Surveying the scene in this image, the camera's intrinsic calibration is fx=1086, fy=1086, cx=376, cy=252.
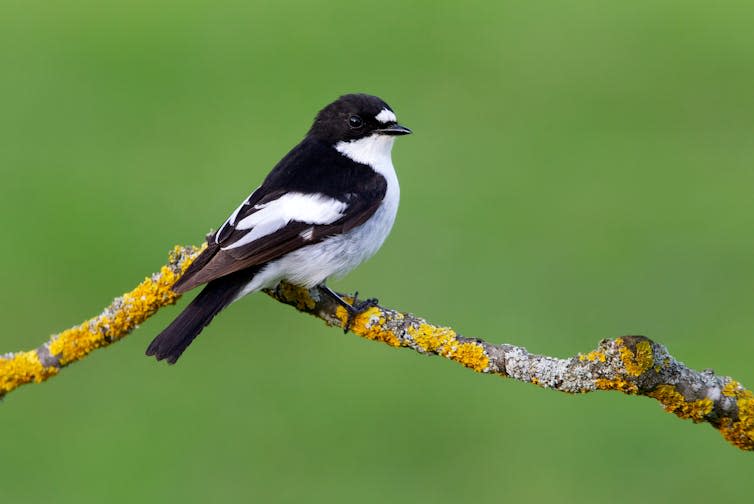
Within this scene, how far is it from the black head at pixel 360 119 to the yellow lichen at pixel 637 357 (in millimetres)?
2733

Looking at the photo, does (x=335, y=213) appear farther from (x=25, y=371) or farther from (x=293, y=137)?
(x=293, y=137)

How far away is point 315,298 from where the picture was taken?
5.22 m

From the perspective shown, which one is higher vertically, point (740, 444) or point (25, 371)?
point (740, 444)

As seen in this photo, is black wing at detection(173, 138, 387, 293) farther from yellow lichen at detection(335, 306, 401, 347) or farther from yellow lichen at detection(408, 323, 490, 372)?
yellow lichen at detection(408, 323, 490, 372)

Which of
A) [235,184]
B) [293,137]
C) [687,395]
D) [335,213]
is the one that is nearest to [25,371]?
[335,213]

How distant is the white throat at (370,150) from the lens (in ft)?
19.6

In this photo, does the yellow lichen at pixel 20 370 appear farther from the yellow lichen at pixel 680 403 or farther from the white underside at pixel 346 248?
the yellow lichen at pixel 680 403

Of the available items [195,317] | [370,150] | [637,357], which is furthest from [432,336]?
[370,150]

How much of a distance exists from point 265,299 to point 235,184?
1969 millimetres

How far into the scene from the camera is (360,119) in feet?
19.9

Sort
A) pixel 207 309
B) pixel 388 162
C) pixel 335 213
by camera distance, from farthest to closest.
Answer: pixel 388 162 → pixel 335 213 → pixel 207 309

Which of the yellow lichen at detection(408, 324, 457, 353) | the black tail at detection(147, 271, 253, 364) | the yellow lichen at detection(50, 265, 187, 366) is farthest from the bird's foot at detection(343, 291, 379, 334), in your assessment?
the yellow lichen at detection(50, 265, 187, 366)

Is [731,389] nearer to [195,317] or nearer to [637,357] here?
[637,357]

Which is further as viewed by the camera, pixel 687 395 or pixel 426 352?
pixel 426 352
